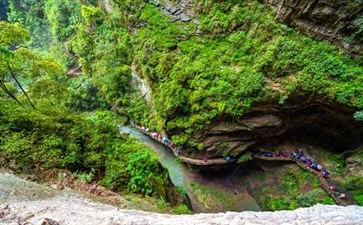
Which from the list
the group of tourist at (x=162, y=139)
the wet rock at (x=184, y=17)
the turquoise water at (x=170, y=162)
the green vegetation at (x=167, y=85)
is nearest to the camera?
the green vegetation at (x=167, y=85)

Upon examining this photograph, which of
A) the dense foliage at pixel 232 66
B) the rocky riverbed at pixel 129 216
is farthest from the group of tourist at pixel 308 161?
the rocky riverbed at pixel 129 216

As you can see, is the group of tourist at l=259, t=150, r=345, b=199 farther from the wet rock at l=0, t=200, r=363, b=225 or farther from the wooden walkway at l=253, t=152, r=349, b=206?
the wet rock at l=0, t=200, r=363, b=225

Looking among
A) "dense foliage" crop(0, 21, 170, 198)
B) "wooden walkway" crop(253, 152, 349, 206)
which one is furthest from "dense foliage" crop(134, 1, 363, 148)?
"dense foliage" crop(0, 21, 170, 198)

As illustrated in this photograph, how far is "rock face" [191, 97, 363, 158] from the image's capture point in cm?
1049

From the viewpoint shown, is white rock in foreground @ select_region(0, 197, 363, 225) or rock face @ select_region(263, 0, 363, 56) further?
rock face @ select_region(263, 0, 363, 56)

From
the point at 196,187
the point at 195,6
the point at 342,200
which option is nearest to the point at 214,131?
the point at 196,187

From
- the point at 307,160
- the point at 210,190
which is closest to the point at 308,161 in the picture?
the point at 307,160

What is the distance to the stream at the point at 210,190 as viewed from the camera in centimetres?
1273

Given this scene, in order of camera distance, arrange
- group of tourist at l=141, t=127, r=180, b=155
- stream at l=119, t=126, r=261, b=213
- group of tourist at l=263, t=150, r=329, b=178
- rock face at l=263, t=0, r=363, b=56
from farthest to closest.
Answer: group of tourist at l=141, t=127, r=180, b=155 < stream at l=119, t=126, r=261, b=213 < group of tourist at l=263, t=150, r=329, b=178 < rock face at l=263, t=0, r=363, b=56

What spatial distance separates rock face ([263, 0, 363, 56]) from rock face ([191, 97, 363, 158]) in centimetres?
258

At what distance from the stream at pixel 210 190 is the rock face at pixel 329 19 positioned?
336 inches

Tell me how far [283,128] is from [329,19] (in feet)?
16.7

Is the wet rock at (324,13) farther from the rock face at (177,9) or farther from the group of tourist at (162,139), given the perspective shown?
the group of tourist at (162,139)

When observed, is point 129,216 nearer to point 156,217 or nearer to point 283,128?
point 156,217
